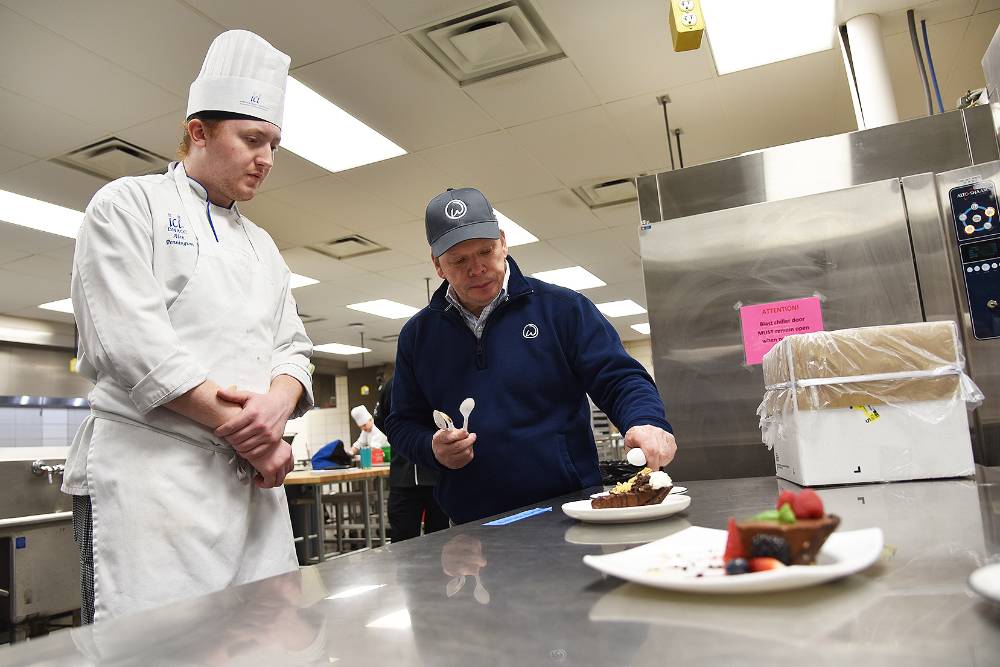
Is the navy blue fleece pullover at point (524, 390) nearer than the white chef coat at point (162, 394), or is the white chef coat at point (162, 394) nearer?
the white chef coat at point (162, 394)

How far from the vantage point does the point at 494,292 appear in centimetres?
176

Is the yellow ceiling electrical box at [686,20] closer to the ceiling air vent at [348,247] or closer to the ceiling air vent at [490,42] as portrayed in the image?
the ceiling air vent at [490,42]

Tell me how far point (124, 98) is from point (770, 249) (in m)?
3.46

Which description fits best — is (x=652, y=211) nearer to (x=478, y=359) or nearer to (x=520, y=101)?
(x=478, y=359)

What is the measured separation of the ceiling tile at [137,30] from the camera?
9.97 feet

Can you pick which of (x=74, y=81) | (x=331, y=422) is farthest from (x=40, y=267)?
(x=331, y=422)

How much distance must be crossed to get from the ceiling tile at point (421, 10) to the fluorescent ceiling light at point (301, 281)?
4358mm

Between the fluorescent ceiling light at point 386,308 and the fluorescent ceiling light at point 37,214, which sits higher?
the fluorescent ceiling light at point 37,214

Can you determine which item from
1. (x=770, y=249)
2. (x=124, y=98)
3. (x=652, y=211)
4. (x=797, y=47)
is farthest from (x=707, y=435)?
(x=124, y=98)

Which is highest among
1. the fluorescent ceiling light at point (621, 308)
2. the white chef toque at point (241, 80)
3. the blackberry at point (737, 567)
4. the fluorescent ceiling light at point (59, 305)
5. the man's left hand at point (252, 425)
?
the fluorescent ceiling light at point (59, 305)

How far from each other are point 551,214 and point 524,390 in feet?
15.0

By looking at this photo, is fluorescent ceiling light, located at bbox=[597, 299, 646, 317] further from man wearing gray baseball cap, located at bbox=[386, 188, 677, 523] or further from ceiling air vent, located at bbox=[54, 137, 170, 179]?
man wearing gray baseball cap, located at bbox=[386, 188, 677, 523]

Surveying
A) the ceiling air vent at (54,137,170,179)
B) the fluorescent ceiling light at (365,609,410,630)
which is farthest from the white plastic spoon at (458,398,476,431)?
the ceiling air vent at (54,137,170,179)

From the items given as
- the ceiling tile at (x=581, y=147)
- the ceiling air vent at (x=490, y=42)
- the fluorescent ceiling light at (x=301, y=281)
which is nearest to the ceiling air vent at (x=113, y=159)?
the ceiling air vent at (x=490, y=42)
